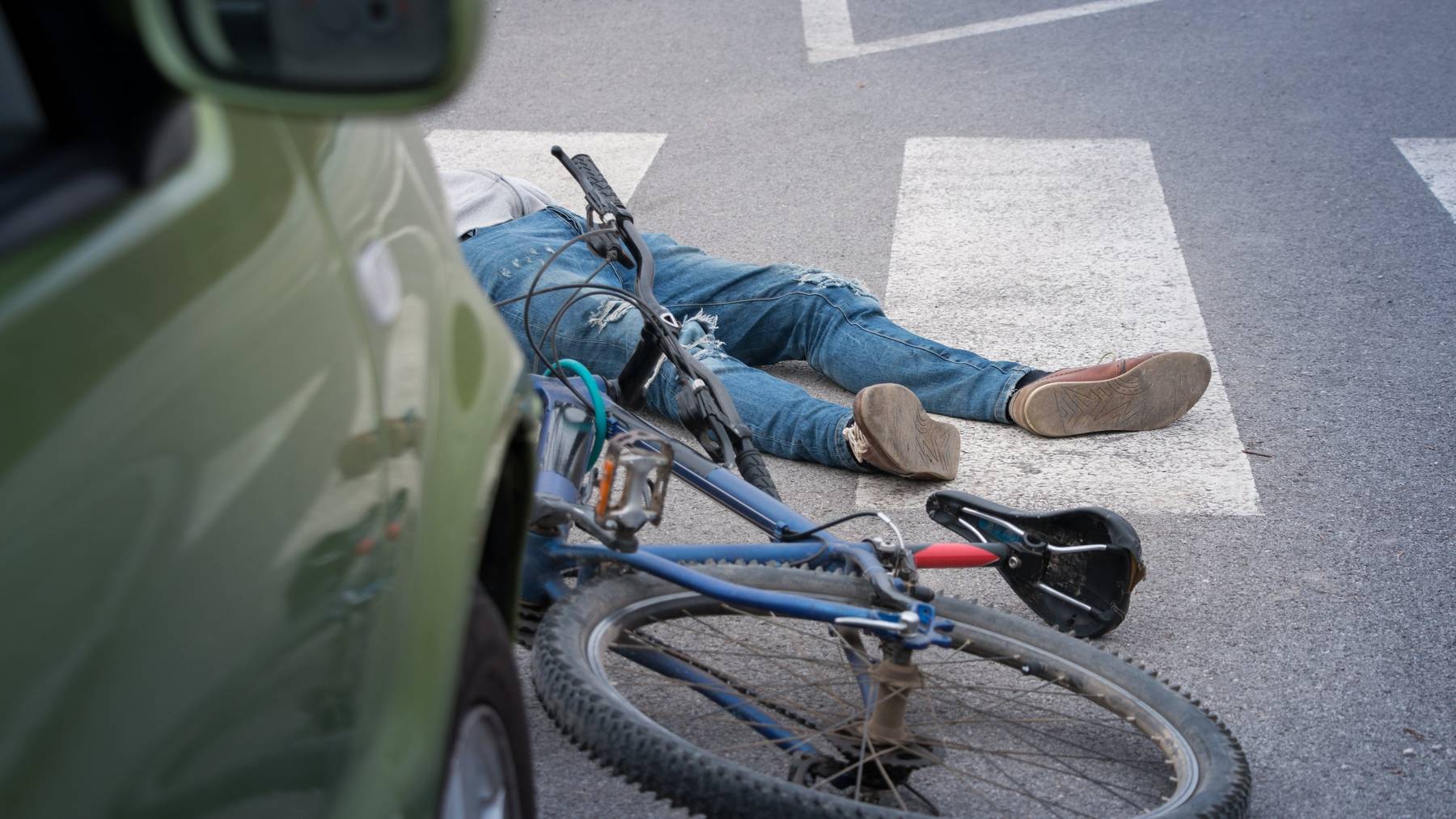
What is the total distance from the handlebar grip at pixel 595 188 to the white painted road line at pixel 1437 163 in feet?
14.2

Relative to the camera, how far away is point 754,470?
2982mm

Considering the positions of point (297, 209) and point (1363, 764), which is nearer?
point (297, 209)

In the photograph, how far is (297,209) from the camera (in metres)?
1.38

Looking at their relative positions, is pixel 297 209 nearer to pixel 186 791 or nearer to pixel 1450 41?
pixel 186 791

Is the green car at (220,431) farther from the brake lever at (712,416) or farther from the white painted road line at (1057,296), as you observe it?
the white painted road line at (1057,296)

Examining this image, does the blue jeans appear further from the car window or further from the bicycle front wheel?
the car window

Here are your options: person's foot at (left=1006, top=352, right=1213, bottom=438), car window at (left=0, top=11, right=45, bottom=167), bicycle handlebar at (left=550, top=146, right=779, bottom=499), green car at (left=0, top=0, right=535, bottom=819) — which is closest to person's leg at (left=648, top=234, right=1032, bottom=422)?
person's foot at (left=1006, top=352, right=1213, bottom=438)

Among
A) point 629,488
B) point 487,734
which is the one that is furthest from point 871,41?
point 487,734

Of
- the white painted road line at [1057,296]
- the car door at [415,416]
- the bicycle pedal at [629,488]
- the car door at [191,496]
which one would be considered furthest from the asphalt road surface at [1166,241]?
the car door at [191,496]

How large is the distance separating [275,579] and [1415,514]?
3506mm

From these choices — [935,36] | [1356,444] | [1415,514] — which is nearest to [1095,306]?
[1356,444]

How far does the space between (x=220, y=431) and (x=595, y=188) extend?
233 centimetres

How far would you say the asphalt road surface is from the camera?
3205 mm

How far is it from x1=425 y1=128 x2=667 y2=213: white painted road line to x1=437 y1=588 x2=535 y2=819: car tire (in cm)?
459
